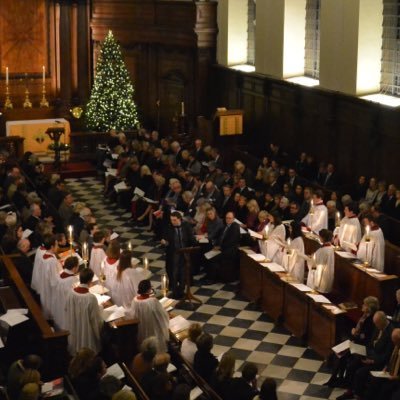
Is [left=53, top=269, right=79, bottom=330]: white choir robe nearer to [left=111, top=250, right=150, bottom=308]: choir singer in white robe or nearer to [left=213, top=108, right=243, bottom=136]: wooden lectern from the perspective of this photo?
[left=111, top=250, right=150, bottom=308]: choir singer in white robe

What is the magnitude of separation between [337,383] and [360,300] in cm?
213

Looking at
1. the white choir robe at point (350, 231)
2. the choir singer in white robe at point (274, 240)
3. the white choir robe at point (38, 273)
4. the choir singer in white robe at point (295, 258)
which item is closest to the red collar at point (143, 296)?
the white choir robe at point (38, 273)

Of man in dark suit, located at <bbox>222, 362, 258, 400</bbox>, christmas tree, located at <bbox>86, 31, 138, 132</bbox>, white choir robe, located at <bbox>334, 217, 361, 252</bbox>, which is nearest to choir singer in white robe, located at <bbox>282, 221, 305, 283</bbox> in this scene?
white choir robe, located at <bbox>334, 217, 361, 252</bbox>

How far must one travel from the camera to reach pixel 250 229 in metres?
17.5

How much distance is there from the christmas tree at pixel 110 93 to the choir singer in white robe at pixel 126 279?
13.6 meters

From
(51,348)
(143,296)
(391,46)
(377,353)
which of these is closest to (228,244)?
(143,296)

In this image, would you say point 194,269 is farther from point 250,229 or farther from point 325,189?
point 325,189

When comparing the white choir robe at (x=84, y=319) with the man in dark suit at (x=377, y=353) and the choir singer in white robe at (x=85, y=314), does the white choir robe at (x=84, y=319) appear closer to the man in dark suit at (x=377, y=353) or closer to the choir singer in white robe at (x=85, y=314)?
the choir singer in white robe at (x=85, y=314)

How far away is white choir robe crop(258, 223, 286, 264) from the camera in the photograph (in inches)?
631

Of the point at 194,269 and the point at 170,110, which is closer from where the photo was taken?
the point at 194,269

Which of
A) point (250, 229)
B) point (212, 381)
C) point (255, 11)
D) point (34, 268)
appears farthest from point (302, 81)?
point (212, 381)

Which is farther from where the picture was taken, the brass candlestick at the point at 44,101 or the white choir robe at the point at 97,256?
the brass candlestick at the point at 44,101

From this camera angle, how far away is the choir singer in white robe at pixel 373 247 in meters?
15.4

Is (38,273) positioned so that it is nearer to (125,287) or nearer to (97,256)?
(97,256)
